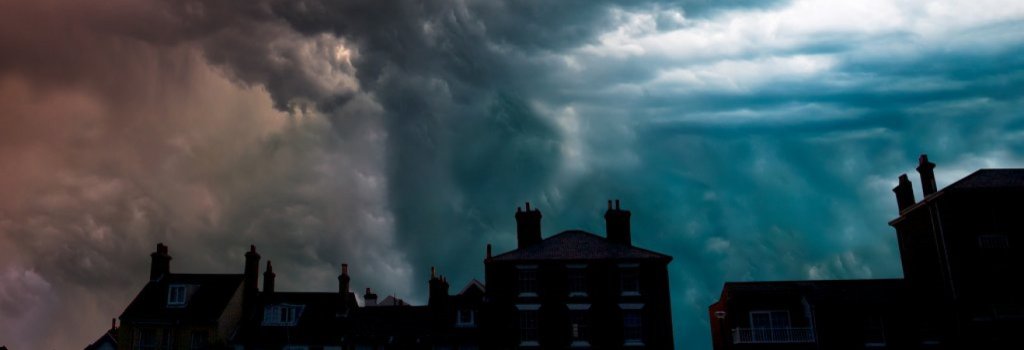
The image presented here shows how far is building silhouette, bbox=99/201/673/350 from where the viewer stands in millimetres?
59938

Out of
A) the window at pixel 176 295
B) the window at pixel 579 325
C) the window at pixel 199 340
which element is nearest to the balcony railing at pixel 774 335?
the window at pixel 579 325

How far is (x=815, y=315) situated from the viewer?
58.1 meters

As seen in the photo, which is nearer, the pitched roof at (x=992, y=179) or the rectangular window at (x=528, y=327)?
the pitched roof at (x=992, y=179)

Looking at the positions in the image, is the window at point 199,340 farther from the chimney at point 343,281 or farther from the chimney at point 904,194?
the chimney at point 904,194

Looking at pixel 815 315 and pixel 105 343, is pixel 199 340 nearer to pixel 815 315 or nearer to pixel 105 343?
pixel 105 343

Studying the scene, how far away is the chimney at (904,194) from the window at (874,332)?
1092cm

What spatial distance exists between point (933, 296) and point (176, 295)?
60.6 m

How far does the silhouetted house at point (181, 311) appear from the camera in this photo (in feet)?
217

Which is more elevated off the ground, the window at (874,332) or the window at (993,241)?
the window at (993,241)

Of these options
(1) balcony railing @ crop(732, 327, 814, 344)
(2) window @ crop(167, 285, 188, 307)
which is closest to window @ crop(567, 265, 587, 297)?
(1) balcony railing @ crop(732, 327, 814, 344)

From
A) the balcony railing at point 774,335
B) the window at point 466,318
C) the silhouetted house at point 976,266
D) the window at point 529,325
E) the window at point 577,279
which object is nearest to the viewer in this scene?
the silhouetted house at point 976,266

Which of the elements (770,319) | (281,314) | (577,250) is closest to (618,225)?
(577,250)

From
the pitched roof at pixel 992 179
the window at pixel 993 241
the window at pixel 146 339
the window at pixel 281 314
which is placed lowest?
the window at pixel 146 339

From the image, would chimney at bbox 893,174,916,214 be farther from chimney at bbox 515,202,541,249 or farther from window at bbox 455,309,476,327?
window at bbox 455,309,476,327
